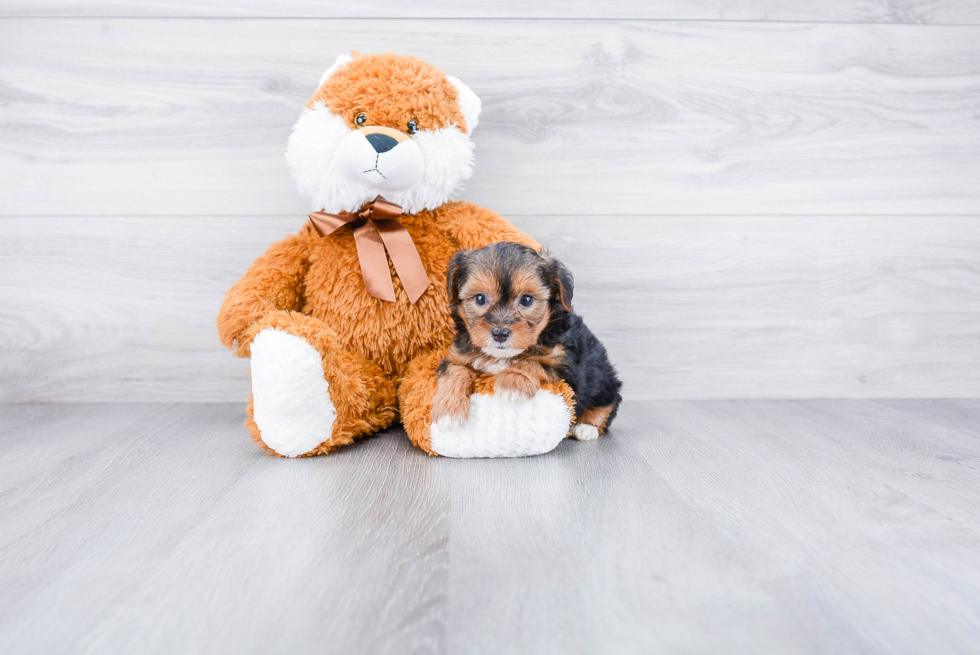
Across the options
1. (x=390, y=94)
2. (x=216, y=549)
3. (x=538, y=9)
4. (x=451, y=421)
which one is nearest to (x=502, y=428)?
(x=451, y=421)

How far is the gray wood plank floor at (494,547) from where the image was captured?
700 mm

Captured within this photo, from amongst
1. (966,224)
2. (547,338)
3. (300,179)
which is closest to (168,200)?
(300,179)

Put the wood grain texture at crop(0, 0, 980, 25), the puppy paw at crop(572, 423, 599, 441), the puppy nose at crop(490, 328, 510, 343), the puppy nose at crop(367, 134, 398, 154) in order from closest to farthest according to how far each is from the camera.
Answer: the puppy nose at crop(490, 328, 510, 343) < the puppy nose at crop(367, 134, 398, 154) < the puppy paw at crop(572, 423, 599, 441) < the wood grain texture at crop(0, 0, 980, 25)

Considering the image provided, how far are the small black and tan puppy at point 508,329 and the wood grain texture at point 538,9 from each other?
876mm

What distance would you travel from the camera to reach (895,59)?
186cm

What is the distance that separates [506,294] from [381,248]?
38cm

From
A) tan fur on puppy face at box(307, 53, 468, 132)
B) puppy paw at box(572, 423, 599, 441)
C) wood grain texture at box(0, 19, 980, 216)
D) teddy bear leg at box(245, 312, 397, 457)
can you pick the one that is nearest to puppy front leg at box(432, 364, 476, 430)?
teddy bear leg at box(245, 312, 397, 457)

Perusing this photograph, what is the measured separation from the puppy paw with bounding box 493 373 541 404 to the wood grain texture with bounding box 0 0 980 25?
3.60 ft

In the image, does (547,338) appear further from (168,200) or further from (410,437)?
(168,200)

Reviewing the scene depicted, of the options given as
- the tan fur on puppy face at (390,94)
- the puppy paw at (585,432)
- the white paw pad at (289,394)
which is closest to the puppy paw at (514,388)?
the puppy paw at (585,432)

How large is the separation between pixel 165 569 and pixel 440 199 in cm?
98

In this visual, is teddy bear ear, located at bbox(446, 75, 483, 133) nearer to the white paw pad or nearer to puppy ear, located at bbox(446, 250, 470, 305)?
puppy ear, located at bbox(446, 250, 470, 305)

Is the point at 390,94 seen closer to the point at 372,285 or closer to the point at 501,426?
the point at 372,285

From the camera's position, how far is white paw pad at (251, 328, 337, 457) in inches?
50.3
